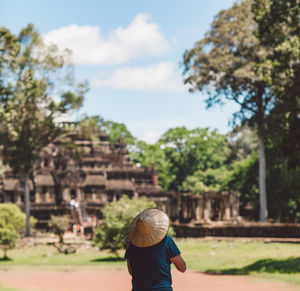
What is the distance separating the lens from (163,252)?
229 inches

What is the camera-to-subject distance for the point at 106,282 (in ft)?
66.0

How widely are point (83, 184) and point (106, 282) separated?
134ft

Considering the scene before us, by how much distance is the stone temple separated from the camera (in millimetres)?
55763

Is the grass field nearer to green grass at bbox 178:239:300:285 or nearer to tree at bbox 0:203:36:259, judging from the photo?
green grass at bbox 178:239:300:285

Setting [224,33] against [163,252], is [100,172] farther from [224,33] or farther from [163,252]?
[163,252]

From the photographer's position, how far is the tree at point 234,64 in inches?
1458

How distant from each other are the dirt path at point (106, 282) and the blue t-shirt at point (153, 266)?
11.6 metres

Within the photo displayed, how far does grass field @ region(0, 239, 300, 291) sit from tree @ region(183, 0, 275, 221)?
26.5 feet

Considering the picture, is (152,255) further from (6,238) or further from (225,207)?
(225,207)

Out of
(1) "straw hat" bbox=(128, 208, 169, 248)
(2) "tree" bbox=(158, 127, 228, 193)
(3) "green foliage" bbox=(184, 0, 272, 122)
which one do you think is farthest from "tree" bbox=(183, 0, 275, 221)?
(2) "tree" bbox=(158, 127, 228, 193)

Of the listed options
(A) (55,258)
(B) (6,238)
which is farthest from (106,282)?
(B) (6,238)

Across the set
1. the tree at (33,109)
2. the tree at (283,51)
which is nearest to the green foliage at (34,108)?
the tree at (33,109)

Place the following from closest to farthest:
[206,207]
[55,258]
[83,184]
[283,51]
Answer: [283,51] < [55,258] < [206,207] < [83,184]

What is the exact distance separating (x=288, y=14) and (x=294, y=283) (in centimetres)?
1218
